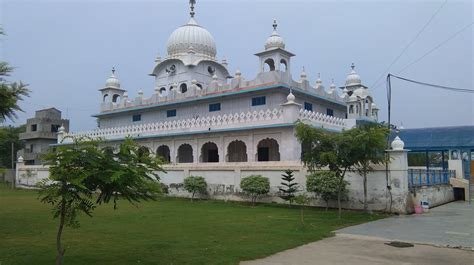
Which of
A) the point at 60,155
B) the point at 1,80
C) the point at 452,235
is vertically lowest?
the point at 452,235

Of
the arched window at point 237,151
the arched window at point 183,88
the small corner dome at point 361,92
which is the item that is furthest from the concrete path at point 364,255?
the arched window at point 183,88

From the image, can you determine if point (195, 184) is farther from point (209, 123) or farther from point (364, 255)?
point (364, 255)

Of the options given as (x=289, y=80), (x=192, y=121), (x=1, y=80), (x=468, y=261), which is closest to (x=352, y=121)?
(x=289, y=80)

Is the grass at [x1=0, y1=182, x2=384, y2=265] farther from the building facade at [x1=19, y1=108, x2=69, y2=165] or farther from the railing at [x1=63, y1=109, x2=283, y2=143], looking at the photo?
the building facade at [x1=19, y1=108, x2=69, y2=165]

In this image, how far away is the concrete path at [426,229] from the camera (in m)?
10.1

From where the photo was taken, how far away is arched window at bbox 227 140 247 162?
2634 cm

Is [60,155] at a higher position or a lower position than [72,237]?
higher

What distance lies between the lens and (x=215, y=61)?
111ft

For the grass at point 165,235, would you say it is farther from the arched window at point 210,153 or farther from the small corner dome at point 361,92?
the small corner dome at point 361,92

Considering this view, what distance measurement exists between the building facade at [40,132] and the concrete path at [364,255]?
146ft

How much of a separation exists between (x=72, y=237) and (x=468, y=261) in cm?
866

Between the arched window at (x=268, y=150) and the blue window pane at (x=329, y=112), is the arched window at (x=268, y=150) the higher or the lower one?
the lower one

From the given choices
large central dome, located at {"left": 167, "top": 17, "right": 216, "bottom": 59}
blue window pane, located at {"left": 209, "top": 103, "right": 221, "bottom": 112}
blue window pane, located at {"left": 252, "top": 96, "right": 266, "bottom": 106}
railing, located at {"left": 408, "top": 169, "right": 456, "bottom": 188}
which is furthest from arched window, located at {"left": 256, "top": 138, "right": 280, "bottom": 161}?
large central dome, located at {"left": 167, "top": 17, "right": 216, "bottom": 59}

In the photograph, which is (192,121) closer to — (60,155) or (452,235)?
(452,235)
